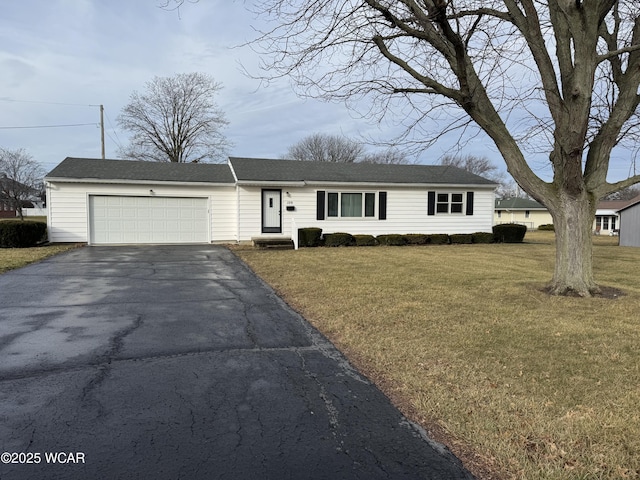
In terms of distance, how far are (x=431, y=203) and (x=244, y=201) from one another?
8.61 metres

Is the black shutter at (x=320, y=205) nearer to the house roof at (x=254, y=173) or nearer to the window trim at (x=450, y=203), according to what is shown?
the house roof at (x=254, y=173)

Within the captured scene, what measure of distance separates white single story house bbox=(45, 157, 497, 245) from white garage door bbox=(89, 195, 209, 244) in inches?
1.5

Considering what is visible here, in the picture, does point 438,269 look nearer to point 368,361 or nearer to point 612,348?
point 612,348

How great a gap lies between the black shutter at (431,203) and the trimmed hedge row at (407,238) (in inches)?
45.7

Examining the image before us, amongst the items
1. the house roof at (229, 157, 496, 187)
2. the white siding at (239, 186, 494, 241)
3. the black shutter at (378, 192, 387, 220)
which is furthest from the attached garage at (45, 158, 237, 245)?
the black shutter at (378, 192, 387, 220)

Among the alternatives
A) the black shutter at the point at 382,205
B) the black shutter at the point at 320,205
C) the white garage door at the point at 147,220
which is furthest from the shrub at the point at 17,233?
the black shutter at the point at 382,205

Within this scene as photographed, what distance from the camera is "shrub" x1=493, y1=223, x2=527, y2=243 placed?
19.3 m

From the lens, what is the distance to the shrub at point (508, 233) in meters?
19.3

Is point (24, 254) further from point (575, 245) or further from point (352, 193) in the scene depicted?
point (575, 245)

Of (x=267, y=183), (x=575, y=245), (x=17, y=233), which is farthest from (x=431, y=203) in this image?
(x=17, y=233)

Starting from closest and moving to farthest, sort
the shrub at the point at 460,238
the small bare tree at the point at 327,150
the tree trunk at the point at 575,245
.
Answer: the tree trunk at the point at 575,245 → the shrub at the point at 460,238 → the small bare tree at the point at 327,150

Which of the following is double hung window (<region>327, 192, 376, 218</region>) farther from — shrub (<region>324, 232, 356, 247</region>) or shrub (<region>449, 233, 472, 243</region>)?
shrub (<region>449, 233, 472, 243</region>)

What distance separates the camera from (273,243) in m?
16.0

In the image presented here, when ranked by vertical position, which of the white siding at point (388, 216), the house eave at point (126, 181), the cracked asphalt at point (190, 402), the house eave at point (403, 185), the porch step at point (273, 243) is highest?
the house eave at point (403, 185)
